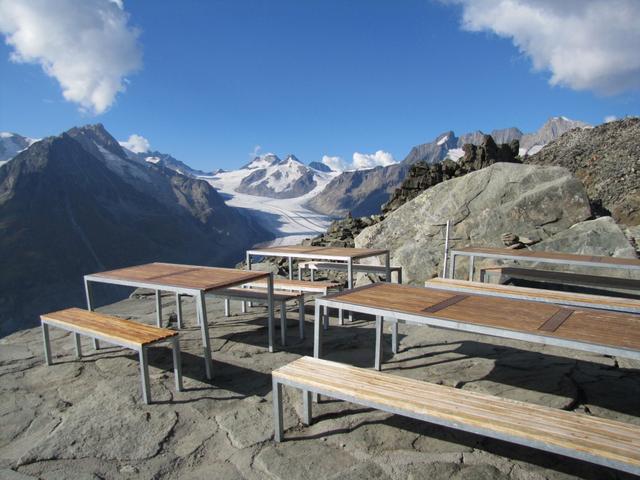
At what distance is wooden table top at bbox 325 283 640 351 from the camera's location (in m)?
2.77

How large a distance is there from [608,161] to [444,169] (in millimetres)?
9211

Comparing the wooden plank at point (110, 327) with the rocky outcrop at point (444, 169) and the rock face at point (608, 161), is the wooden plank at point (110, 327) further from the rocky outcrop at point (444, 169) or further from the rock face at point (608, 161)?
the rock face at point (608, 161)

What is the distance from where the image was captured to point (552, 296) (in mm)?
4668

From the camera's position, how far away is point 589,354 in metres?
4.68

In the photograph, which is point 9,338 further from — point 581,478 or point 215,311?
point 581,478

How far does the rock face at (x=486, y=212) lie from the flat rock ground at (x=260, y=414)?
3.21m

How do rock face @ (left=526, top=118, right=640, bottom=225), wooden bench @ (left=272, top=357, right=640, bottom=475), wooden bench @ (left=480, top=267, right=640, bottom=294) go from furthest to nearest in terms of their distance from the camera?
rock face @ (left=526, top=118, right=640, bottom=225), wooden bench @ (left=480, top=267, right=640, bottom=294), wooden bench @ (left=272, top=357, right=640, bottom=475)

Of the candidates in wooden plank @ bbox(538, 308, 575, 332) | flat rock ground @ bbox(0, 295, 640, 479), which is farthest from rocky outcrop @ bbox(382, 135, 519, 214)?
wooden plank @ bbox(538, 308, 575, 332)

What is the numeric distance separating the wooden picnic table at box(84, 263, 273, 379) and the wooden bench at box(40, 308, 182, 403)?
320mm

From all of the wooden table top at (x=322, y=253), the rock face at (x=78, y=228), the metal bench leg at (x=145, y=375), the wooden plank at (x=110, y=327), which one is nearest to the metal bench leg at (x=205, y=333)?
the wooden plank at (x=110, y=327)

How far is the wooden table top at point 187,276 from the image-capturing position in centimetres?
449

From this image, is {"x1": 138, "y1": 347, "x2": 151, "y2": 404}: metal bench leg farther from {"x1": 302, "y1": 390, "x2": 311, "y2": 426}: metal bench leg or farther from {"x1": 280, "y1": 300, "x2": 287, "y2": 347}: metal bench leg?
{"x1": 280, "y1": 300, "x2": 287, "y2": 347}: metal bench leg

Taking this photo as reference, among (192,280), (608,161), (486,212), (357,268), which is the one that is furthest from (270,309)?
(608,161)

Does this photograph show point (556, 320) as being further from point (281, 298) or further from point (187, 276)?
point (187, 276)
